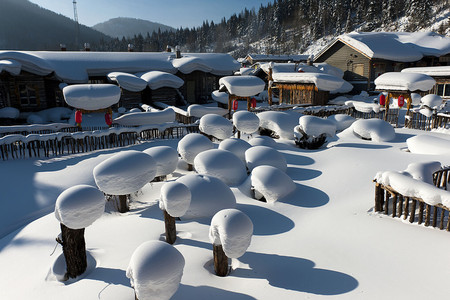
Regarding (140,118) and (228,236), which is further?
(140,118)

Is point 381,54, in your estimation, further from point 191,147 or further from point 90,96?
point 90,96

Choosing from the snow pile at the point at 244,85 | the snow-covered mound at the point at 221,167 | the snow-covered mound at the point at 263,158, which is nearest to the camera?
the snow-covered mound at the point at 221,167

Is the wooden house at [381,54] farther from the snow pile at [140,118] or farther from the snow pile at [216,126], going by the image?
the snow pile at [216,126]

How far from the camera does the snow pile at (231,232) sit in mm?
4734

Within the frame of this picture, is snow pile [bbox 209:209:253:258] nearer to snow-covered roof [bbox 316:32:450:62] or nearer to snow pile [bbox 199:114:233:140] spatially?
snow pile [bbox 199:114:233:140]

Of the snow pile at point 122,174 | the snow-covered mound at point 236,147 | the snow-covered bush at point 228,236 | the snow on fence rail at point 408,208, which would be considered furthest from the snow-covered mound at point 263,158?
the snow-covered bush at point 228,236

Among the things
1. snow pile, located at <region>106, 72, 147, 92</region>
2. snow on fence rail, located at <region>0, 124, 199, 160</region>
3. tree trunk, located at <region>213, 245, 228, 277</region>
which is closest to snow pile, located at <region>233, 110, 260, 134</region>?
snow on fence rail, located at <region>0, 124, 199, 160</region>

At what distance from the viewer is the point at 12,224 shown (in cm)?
795

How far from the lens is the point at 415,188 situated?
6.13 metres

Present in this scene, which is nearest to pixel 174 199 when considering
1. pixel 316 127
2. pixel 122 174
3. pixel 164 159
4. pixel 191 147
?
pixel 122 174

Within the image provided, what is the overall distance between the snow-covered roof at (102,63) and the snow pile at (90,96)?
8.88 m

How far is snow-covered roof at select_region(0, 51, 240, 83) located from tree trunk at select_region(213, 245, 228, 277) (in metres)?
19.5

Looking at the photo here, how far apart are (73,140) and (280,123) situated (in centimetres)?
873

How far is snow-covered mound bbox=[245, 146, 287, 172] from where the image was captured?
9.23 meters
